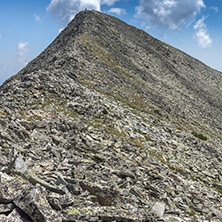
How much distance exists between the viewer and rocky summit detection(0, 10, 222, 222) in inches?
405

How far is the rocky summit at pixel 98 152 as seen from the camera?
10.3m

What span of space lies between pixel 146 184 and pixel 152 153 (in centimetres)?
720

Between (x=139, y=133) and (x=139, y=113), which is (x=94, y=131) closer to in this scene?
(x=139, y=133)

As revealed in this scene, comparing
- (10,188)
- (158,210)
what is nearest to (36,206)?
(10,188)

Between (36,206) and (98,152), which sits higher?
(98,152)

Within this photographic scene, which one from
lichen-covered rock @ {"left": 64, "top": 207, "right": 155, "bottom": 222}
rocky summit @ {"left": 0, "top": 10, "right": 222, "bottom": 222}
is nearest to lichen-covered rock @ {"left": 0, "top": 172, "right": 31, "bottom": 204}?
rocky summit @ {"left": 0, "top": 10, "right": 222, "bottom": 222}

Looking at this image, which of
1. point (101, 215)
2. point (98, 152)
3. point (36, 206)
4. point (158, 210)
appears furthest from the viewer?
point (98, 152)

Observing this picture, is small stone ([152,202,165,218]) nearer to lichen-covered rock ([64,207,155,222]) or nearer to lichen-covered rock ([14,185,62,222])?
lichen-covered rock ([64,207,155,222])

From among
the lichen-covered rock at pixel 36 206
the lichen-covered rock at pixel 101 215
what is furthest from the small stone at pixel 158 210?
the lichen-covered rock at pixel 36 206

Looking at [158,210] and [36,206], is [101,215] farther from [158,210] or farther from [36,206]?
[158,210]

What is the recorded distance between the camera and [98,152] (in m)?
18.7

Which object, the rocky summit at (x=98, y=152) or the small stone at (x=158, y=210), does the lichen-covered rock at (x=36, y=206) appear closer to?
the rocky summit at (x=98, y=152)

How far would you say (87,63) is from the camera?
45656 millimetres

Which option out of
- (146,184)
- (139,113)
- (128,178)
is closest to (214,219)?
(146,184)
